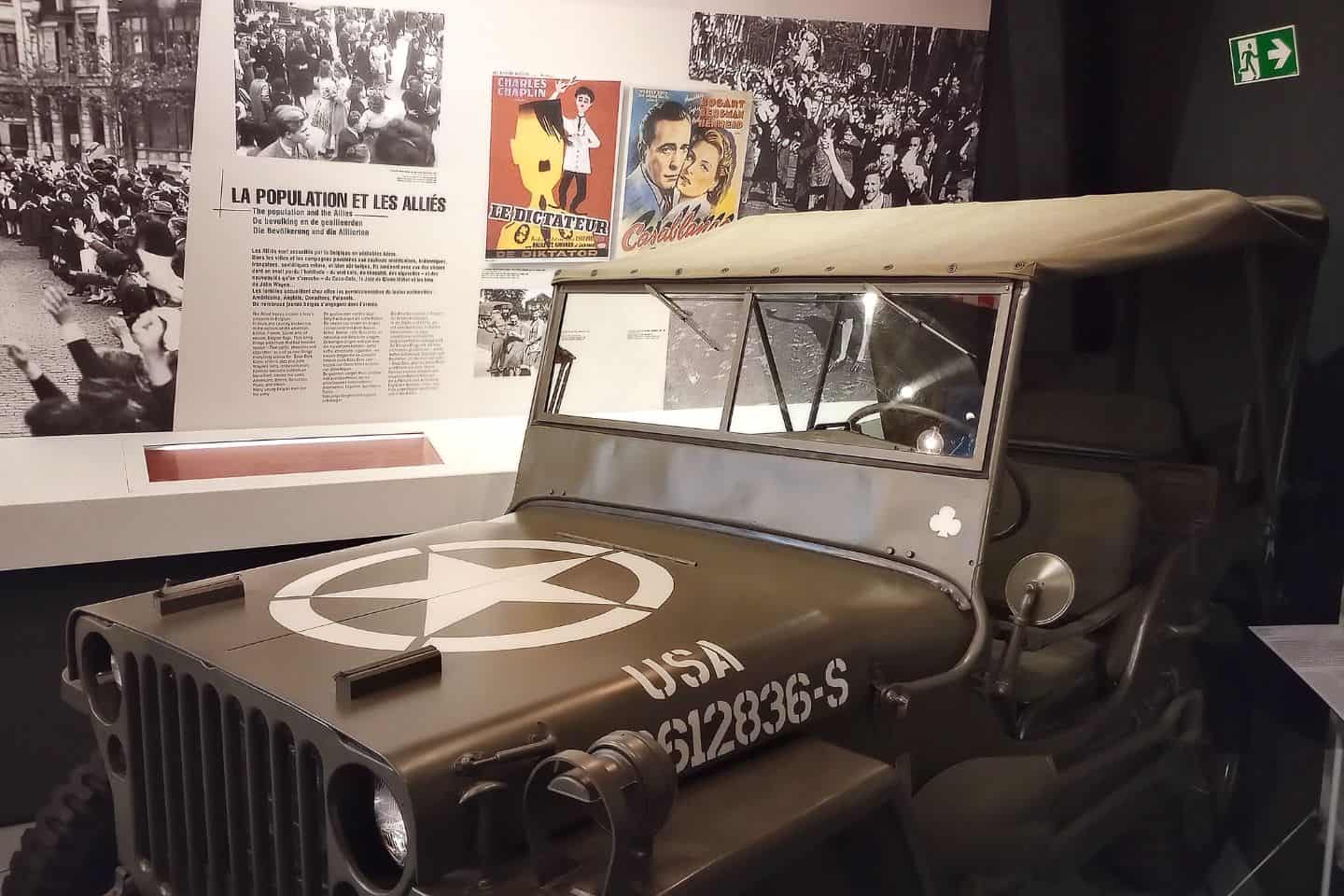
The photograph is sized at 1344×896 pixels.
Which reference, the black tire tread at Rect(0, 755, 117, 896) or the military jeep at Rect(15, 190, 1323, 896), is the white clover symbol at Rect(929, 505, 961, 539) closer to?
the military jeep at Rect(15, 190, 1323, 896)

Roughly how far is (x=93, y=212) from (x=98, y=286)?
0.68 ft

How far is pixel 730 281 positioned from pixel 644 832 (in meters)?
1.33

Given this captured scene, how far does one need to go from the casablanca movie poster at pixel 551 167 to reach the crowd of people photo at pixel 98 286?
0.96 metres

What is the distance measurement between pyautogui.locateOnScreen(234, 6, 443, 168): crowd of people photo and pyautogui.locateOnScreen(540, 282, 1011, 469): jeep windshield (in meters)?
1.10

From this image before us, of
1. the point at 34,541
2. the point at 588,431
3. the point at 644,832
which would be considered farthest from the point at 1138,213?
the point at 34,541

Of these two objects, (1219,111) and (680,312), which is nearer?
(680,312)

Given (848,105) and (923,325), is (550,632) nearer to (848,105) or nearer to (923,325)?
(923,325)

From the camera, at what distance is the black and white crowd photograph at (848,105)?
4.01 m

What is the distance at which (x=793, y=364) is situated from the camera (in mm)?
2432

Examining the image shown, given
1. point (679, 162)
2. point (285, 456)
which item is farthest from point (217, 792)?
point (679, 162)

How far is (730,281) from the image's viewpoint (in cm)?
230

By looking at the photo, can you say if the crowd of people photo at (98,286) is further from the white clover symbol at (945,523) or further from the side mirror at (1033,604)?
the side mirror at (1033,604)

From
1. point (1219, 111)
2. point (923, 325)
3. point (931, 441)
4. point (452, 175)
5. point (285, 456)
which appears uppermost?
point (1219, 111)

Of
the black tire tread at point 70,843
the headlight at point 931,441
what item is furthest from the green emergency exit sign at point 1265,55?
the black tire tread at point 70,843
